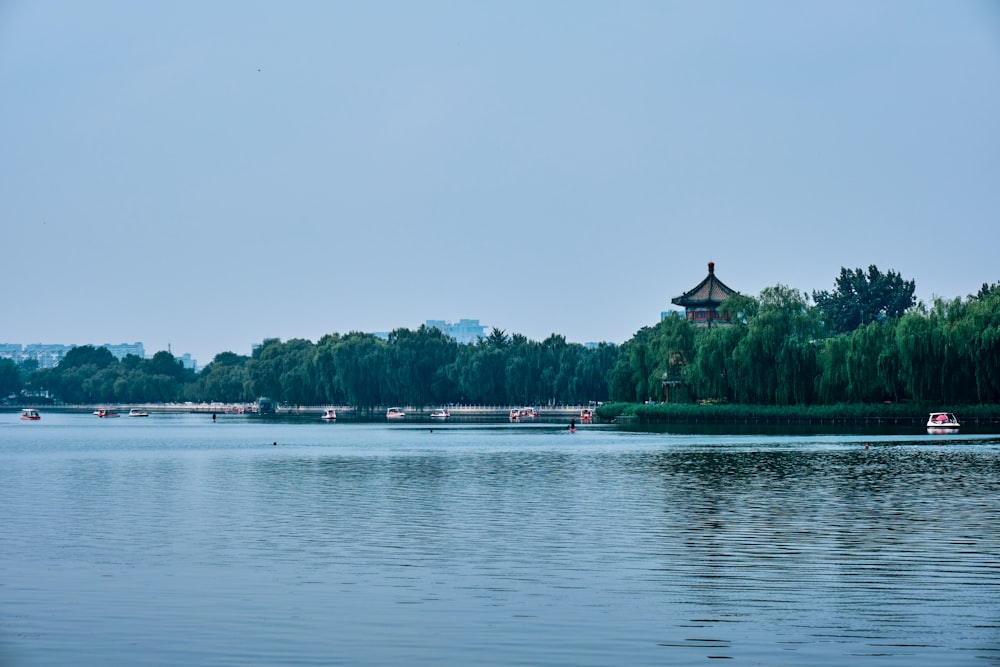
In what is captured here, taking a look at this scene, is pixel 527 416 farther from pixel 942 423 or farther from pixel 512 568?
pixel 512 568

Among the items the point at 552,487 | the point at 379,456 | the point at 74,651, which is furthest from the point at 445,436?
the point at 74,651

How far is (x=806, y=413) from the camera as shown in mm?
76438

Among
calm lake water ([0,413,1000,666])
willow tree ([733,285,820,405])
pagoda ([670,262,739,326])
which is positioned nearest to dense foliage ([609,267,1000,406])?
willow tree ([733,285,820,405])

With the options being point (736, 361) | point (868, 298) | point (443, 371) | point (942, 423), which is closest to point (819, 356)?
point (736, 361)

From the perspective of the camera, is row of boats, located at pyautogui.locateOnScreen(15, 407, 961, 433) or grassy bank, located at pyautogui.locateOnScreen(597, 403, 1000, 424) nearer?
row of boats, located at pyautogui.locateOnScreen(15, 407, 961, 433)

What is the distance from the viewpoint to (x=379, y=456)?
2138 inches

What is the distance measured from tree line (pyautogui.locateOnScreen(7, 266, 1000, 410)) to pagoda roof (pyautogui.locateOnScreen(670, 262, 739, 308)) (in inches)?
189

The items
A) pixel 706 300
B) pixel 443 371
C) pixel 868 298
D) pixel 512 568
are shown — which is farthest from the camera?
pixel 443 371

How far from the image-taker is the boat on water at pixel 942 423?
211 feet

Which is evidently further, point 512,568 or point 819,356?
point 819,356

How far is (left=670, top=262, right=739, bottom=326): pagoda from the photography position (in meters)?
104

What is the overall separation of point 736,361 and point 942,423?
15.4 metres

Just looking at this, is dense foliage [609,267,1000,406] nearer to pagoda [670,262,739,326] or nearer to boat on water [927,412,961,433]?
boat on water [927,412,961,433]

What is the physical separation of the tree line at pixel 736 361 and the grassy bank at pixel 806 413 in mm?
720
